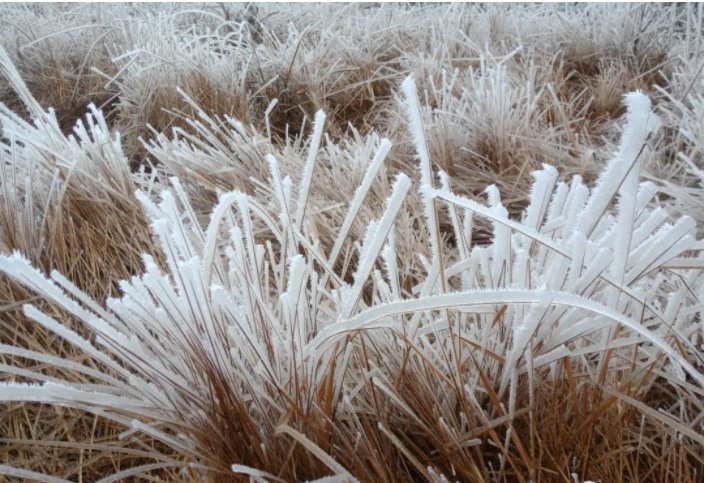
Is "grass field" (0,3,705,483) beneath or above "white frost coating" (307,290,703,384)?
beneath

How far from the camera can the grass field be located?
14.3 inches

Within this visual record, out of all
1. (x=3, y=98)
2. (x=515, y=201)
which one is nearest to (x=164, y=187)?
(x=515, y=201)

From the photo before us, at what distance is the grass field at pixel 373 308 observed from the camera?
36 cm

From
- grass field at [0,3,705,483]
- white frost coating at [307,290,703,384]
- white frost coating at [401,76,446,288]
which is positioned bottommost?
grass field at [0,3,705,483]

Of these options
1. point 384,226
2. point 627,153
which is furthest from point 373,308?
point 627,153

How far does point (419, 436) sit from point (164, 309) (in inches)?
8.1

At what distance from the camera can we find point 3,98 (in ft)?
5.01

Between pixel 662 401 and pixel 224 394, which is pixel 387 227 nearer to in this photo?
pixel 224 394

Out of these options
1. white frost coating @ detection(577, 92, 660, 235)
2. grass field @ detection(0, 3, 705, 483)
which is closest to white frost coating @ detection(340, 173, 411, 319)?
grass field @ detection(0, 3, 705, 483)

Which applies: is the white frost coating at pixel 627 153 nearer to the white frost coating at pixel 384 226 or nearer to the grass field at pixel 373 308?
the grass field at pixel 373 308

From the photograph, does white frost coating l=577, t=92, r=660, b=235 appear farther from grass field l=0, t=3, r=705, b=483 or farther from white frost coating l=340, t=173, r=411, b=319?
white frost coating l=340, t=173, r=411, b=319

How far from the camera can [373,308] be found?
0.34 m

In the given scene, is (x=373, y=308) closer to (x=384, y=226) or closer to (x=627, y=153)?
(x=384, y=226)

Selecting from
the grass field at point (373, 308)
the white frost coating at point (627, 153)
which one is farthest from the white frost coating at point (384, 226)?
the white frost coating at point (627, 153)
